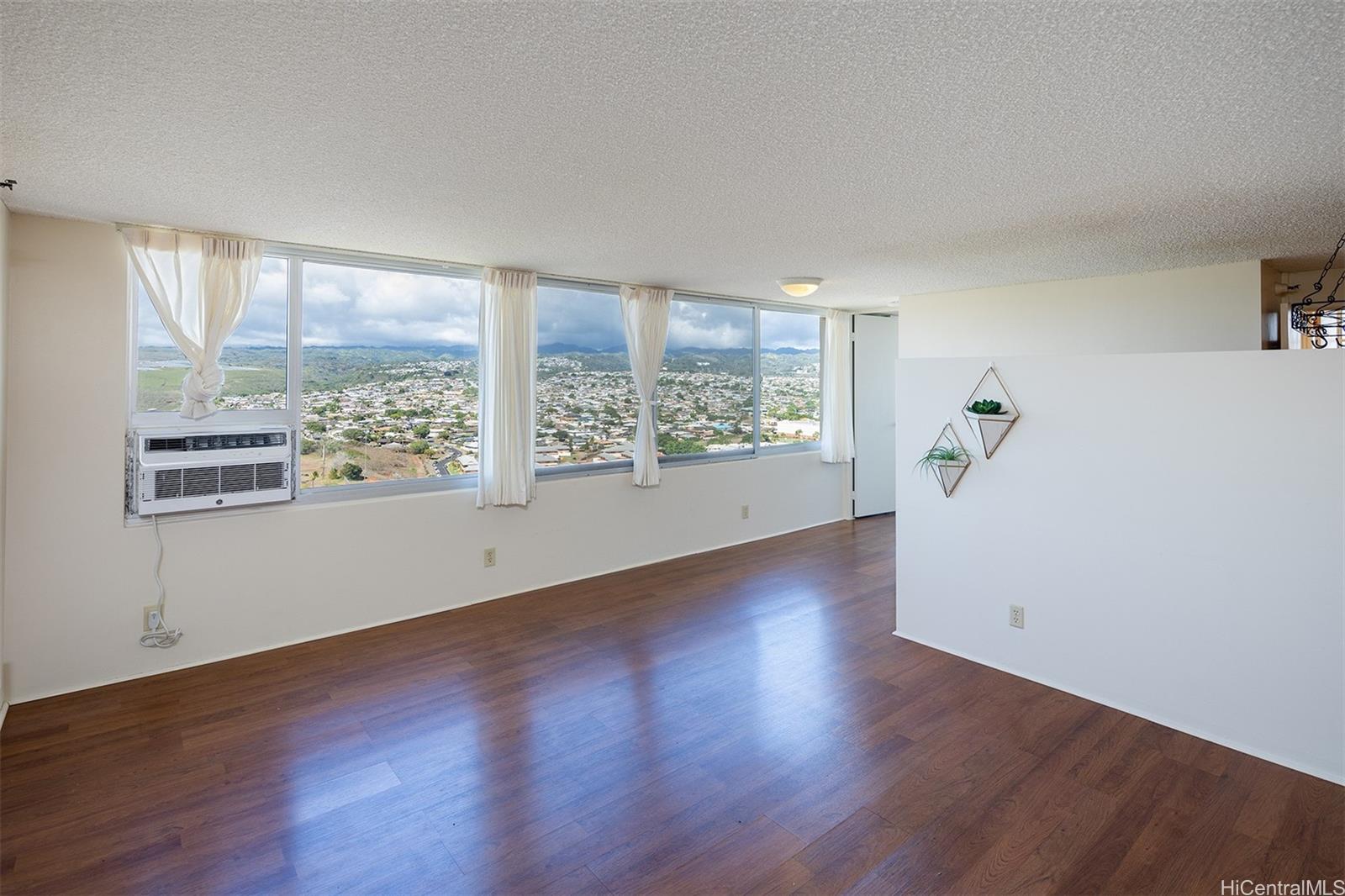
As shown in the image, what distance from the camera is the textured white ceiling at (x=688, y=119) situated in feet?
4.93

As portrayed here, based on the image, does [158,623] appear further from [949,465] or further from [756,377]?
[756,377]

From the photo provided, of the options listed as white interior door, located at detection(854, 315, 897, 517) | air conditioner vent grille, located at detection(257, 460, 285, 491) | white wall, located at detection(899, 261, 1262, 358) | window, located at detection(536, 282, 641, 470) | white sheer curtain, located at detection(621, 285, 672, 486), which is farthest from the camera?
white interior door, located at detection(854, 315, 897, 517)

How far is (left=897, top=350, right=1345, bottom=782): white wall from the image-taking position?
2.68m

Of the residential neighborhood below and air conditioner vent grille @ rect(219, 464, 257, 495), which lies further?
the residential neighborhood below

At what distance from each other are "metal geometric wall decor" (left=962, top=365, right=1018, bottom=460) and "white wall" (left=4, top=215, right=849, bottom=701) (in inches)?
125

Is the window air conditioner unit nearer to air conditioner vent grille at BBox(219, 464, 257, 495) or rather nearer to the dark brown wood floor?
air conditioner vent grille at BBox(219, 464, 257, 495)

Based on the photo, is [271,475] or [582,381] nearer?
[271,475]

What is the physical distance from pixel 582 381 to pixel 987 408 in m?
3.09

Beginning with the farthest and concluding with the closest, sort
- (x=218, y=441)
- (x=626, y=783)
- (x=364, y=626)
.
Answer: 1. (x=364, y=626)
2. (x=218, y=441)
3. (x=626, y=783)

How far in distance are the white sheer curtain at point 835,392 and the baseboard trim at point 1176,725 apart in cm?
350

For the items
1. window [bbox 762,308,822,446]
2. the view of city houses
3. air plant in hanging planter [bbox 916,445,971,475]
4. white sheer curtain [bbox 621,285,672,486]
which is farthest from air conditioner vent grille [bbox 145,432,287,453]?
window [bbox 762,308,822,446]

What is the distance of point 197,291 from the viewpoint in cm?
352

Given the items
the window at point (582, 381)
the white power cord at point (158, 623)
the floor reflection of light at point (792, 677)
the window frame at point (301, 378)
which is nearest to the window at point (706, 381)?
the window at point (582, 381)

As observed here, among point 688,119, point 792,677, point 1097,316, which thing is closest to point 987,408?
point 792,677
